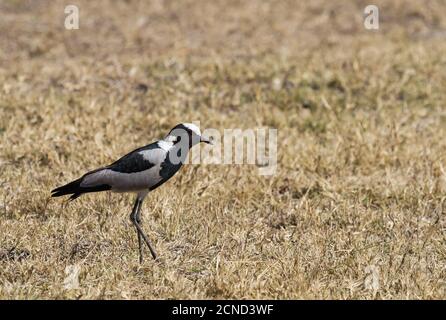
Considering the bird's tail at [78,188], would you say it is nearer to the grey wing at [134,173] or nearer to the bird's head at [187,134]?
the grey wing at [134,173]

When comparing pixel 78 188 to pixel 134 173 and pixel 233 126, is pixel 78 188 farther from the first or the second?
pixel 233 126

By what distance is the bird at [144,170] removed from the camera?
5.20m

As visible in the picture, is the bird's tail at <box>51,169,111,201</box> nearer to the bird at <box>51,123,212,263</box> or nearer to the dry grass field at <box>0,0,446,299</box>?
the bird at <box>51,123,212,263</box>

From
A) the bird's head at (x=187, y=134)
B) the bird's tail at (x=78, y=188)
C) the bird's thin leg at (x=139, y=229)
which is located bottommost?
the bird's thin leg at (x=139, y=229)

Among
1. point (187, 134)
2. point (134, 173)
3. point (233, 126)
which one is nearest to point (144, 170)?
point (134, 173)

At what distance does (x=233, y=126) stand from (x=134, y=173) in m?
3.33

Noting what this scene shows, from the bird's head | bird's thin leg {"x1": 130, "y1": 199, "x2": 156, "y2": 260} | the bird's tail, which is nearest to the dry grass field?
bird's thin leg {"x1": 130, "y1": 199, "x2": 156, "y2": 260}

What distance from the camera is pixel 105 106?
28.6 feet

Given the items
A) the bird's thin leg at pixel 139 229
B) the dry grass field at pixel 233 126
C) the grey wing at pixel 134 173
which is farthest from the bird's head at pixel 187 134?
the dry grass field at pixel 233 126

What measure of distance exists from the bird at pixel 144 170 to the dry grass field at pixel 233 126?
445mm

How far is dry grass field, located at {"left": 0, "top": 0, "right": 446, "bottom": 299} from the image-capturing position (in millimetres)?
5145

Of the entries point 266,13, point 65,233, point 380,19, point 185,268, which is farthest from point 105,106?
point 380,19

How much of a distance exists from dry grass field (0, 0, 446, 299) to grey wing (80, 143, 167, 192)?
1.58 feet

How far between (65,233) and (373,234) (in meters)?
2.18
